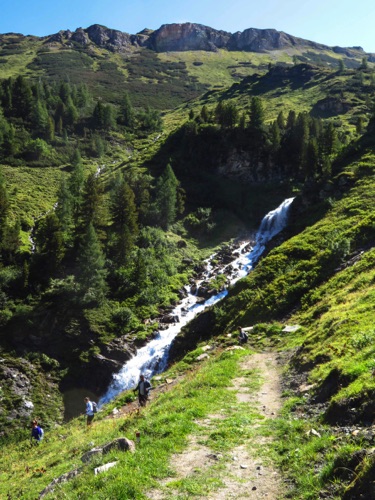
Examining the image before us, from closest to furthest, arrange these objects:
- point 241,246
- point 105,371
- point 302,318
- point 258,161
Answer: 1. point 302,318
2. point 105,371
3. point 241,246
4. point 258,161

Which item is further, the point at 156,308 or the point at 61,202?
the point at 61,202

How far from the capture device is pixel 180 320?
50938 mm

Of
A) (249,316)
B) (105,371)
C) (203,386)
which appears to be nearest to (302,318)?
(249,316)

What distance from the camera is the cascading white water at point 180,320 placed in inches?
1668

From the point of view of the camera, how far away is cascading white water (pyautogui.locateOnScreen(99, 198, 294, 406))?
4238cm

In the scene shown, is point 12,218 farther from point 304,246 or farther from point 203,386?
point 203,386

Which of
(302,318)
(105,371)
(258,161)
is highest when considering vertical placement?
(258,161)

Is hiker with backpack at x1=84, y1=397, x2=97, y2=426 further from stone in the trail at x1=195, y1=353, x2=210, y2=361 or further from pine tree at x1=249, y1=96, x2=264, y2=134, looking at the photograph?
pine tree at x1=249, y1=96, x2=264, y2=134

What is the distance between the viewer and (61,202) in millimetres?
67625

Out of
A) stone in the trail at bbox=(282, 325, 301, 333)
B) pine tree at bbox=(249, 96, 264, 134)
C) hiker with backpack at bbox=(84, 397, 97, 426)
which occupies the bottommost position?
hiker with backpack at bbox=(84, 397, 97, 426)

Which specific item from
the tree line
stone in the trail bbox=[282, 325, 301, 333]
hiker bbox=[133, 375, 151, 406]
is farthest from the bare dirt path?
the tree line

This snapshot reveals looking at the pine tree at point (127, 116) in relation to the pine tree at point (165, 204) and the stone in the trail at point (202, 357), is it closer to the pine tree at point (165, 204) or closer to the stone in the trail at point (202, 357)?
the pine tree at point (165, 204)

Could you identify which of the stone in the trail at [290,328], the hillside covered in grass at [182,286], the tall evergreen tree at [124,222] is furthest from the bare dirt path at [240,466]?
the tall evergreen tree at [124,222]

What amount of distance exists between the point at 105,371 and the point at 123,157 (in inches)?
3571
